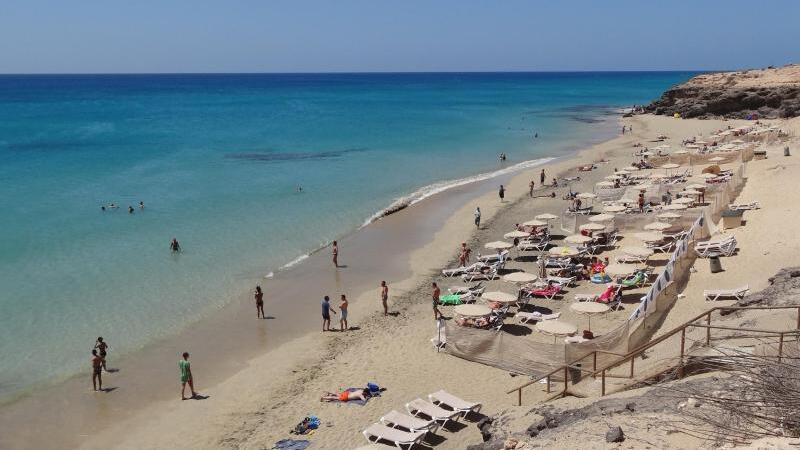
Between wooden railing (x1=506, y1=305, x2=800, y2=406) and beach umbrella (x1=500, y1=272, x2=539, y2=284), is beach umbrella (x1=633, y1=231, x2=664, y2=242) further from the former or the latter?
wooden railing (x1=506, y1=305, x2=800, y2=406)

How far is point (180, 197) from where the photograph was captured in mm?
38750

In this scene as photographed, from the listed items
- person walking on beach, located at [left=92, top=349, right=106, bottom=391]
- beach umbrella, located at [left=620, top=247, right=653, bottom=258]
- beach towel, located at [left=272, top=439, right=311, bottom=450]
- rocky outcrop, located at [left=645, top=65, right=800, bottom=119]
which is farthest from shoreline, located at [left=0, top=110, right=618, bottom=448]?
rocky outcrop, located at [left=645, top=65, right=800, bottom=119]

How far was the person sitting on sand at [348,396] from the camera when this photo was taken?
1410 centimetres

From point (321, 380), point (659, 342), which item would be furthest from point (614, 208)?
point (659, 342)

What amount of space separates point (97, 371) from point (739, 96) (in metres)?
71.2

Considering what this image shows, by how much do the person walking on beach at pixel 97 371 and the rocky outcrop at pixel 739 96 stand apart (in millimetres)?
64336

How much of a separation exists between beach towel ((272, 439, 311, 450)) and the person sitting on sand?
1.69 m

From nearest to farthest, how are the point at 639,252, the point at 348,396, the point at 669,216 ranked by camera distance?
the point at 348,396 → the point at 639,252 → the point at 669,216

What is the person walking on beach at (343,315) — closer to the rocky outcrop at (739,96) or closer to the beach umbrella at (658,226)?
the beach umbrella at (658,226)

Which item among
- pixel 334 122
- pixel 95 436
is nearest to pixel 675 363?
pixel 95 436

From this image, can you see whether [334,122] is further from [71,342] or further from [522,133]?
[71,342]

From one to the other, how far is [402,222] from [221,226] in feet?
28.7

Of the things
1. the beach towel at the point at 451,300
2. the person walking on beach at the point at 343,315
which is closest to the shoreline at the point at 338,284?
the person walking on beach at the point at 343,315

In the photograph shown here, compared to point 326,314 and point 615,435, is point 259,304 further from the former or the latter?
point 615,435
